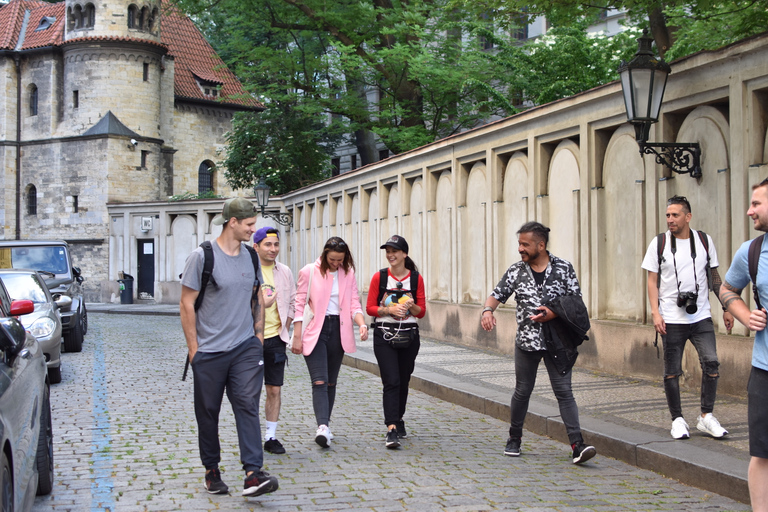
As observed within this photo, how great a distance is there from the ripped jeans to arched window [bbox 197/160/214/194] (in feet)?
148

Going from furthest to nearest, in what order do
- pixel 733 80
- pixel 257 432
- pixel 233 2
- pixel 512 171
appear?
pixel 233 2 < pixel 512 171 < pixel 733 80 < pixel 257 432

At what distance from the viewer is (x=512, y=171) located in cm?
1413

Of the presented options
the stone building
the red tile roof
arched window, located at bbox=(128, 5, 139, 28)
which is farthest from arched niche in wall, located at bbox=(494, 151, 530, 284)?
arched window, located at bbox=(128, 5, 139, 28)

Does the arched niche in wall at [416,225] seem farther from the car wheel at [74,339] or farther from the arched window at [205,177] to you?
the arched window at [205,177]

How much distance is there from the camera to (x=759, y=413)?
165 inches

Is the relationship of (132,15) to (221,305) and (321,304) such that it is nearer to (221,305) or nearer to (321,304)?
(321,304)

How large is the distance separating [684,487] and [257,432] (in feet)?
9.23

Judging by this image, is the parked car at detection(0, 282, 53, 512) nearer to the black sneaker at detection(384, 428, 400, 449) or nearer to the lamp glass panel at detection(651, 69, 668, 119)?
the black sneaker at detection(384, 428, 400, 449)

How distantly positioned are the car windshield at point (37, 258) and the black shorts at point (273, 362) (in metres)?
10.9

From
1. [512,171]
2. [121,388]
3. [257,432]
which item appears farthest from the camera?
[512,171]

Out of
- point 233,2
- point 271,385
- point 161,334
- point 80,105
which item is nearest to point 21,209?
point 80,105

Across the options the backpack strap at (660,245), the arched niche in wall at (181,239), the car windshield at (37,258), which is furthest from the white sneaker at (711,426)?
the arched niche in wall at (181,239)

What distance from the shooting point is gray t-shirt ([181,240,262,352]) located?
5531mm

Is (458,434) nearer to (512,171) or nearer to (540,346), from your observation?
(540,346)
